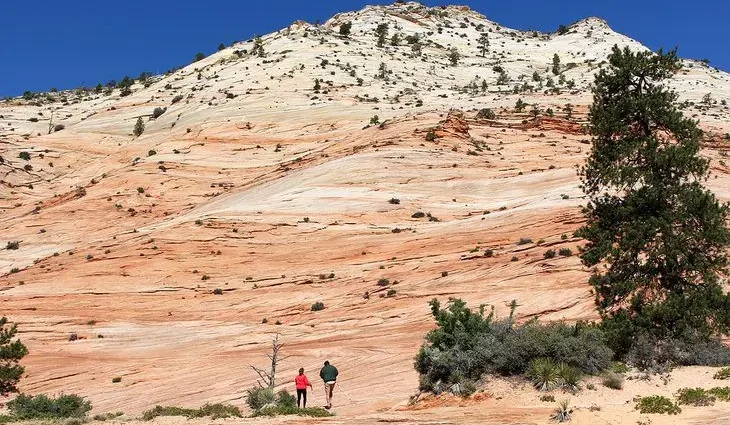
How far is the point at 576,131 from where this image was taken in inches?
1898

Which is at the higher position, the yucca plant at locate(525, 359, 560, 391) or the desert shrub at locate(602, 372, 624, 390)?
the yucca plant at locate(525, 359, 560, 391)

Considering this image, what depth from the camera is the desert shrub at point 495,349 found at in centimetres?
1425

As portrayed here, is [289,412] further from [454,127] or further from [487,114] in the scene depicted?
[487,114]

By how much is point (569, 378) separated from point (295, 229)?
21.6 metres

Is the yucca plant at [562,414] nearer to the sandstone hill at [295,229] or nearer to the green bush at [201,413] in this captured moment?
the sandstone hill at [295,229]

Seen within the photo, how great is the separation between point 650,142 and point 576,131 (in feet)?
105

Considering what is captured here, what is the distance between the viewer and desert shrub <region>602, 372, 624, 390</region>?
13422 mm

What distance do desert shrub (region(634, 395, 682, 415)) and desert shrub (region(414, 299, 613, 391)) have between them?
75.3 inches

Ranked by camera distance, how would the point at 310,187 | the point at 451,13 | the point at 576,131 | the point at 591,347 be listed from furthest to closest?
1. the point at 451,13
2. the point at 576,131
3. the point at 310,187
4. the point at 591,347

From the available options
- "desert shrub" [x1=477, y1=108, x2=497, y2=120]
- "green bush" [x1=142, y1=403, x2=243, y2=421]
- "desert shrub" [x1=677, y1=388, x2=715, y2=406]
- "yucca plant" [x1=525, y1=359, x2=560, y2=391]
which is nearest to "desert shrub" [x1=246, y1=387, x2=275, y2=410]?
"green bush" [x1=142, y1=403, x2=243, y2=421]

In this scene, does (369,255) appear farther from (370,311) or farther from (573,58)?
(573,58)

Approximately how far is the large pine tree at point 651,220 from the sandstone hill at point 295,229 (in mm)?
2324

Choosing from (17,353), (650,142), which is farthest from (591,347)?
(17,353)

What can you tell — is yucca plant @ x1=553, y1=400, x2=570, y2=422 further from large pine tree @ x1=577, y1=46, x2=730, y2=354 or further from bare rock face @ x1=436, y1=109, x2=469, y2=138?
bare rock face @ x1=436, y1=109, x2=469, y2=138
